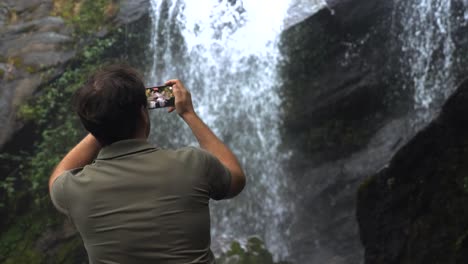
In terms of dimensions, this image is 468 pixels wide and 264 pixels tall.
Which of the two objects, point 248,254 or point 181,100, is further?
point 248,254

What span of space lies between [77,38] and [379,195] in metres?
4.80

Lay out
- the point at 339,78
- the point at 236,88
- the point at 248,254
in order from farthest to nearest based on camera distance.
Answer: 1. the point at 236,88
2. the point at 339,78
3. the point at 248,254

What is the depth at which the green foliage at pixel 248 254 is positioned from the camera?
695 cm

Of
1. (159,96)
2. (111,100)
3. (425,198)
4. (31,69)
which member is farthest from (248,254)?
(111,100)

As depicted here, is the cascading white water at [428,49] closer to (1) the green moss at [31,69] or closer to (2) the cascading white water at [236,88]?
(2) the cascading white water at [236,88]

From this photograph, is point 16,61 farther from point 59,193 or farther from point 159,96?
point 59,193

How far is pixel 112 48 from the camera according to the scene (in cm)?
822

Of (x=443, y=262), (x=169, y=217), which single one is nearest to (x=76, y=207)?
(x=169, y=217)

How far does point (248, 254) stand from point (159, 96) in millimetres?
5382

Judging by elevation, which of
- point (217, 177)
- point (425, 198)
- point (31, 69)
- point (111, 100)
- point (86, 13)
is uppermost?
point (111, 100)

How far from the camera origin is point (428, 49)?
22.1 ft

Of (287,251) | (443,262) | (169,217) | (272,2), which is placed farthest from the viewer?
(272,2)

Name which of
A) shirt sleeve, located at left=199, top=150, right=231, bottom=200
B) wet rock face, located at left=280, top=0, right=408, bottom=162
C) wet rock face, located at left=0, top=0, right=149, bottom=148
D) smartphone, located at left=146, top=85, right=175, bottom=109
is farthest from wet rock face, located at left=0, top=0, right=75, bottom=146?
shirt sleeve, located at left=199, top=150, right=231, bottom=200

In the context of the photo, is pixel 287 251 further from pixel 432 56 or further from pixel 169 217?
pixel 169 217
